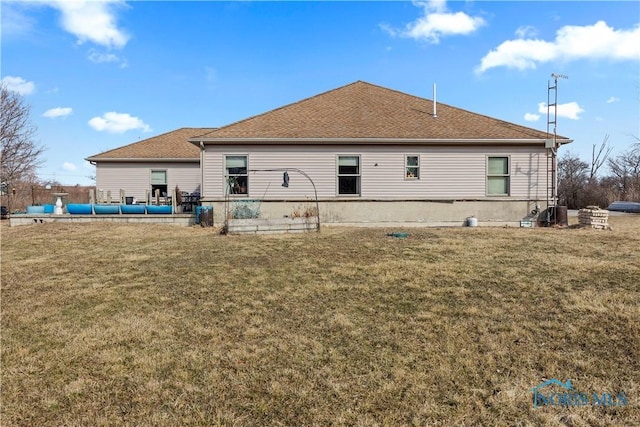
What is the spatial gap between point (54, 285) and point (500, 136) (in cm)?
1486

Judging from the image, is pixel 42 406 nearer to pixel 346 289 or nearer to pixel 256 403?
pixel 256 403

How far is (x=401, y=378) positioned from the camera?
317 cm

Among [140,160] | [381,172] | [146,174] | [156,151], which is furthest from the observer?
[156,151]

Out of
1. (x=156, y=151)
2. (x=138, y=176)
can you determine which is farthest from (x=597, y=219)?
(x=138, y=176)

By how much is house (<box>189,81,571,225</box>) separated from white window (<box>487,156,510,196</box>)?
1.6 inches

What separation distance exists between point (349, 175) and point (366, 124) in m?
2.39

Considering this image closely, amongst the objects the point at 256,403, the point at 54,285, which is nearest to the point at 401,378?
the point at 256,403

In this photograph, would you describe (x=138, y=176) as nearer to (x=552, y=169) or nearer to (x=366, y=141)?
(x=366, y=141)

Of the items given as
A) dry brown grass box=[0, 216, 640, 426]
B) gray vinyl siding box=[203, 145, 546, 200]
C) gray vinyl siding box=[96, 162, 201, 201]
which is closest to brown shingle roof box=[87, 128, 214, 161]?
gray vinyl siding box=[96, 162, 201, 201]

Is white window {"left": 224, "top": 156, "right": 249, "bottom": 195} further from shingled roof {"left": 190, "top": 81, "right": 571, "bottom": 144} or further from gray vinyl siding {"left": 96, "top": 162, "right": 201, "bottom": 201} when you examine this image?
gray vinyl siding {"left": 96, "top": 162, "right": 201, "bottom": 201}

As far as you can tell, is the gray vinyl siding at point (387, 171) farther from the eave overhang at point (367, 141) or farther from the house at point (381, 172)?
the eave overhang at point (367, 141)

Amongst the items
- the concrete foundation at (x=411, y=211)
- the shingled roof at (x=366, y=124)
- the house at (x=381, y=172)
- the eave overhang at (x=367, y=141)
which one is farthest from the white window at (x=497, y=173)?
the shingled roof at (x=366, y=124)

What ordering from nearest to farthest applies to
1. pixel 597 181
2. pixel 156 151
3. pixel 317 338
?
pixel 317 338 < pixel 156 151 < pixel 597 181

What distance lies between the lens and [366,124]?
1482 cm
